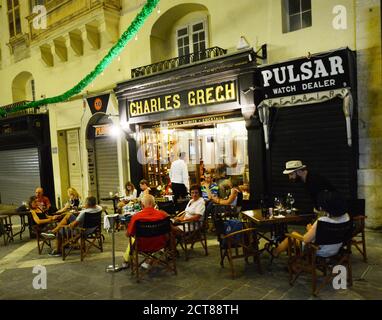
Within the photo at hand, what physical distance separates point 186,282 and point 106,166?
8.11 meters

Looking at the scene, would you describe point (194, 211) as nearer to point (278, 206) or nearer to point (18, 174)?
point (278, 206)

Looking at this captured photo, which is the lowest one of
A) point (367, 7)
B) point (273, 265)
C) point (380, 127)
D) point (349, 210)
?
point (273, 265)

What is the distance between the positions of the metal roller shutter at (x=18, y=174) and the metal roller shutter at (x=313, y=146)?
10.8 meters

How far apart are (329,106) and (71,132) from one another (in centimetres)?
1018

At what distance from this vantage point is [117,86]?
10.8 meters

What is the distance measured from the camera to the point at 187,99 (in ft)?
30.4

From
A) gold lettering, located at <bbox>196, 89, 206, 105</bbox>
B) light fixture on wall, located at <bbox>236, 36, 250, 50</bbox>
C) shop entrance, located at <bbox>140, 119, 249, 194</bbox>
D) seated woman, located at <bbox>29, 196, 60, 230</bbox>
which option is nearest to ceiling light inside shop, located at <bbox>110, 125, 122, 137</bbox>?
shop entrance, located at <bbox>140, 119, 249, 194</bbox>

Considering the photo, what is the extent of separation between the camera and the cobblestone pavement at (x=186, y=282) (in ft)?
14.0

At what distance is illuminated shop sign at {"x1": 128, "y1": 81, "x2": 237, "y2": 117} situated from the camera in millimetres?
8430

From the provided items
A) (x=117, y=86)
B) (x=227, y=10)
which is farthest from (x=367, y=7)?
(x=117, y=86)

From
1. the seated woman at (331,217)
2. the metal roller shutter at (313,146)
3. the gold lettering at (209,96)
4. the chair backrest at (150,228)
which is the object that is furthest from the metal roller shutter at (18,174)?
the seated woman at (331,217)

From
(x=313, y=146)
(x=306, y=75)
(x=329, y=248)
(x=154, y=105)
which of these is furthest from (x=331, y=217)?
(x=154, y=105)
